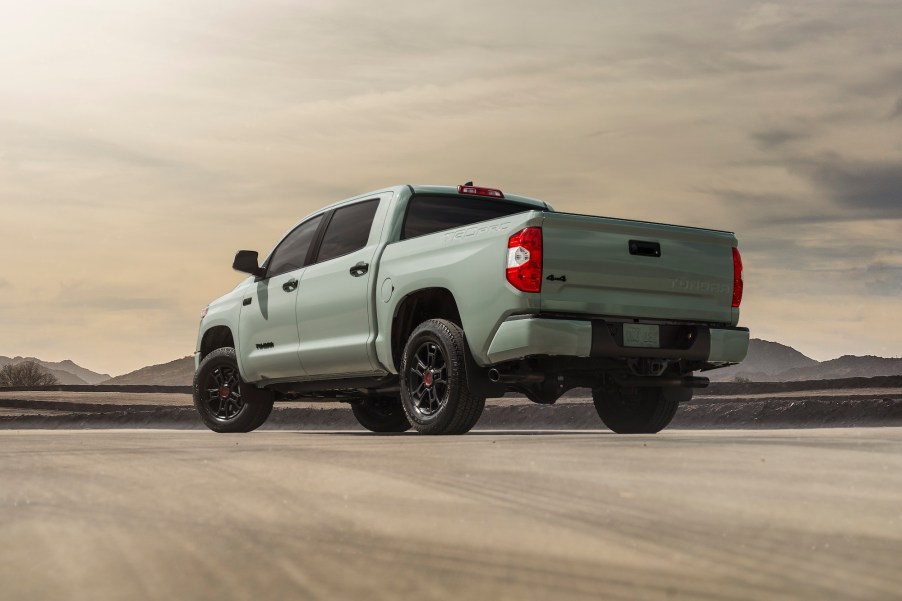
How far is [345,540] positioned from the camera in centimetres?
372

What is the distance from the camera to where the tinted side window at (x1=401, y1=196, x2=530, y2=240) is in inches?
409

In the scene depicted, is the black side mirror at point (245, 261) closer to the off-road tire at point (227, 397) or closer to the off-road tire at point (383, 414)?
the off-road tire at point (227, 397)

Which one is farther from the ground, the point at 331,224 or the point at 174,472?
the point at 331,224

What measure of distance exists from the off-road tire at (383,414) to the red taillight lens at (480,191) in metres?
2.82

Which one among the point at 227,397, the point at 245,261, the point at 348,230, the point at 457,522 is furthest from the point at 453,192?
the point at 457,522

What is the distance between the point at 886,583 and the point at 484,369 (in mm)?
5887

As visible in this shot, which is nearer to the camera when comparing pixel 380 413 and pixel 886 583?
pixel 886 583

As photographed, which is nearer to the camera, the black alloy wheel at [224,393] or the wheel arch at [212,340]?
the black alloy wheel at [224,393]

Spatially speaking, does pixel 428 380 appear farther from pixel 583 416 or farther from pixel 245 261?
pixel 583 416

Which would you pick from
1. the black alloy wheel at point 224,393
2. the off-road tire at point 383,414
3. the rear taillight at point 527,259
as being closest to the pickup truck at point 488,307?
the rear taillight at point 527,259

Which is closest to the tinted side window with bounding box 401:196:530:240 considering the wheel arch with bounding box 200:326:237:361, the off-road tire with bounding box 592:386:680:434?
the off-road tire with bounding box 592:386:680:434

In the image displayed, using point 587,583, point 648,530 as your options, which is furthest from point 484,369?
point 587,583

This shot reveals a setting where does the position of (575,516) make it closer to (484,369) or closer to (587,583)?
(587,583)

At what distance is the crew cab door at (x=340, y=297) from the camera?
399 inches
